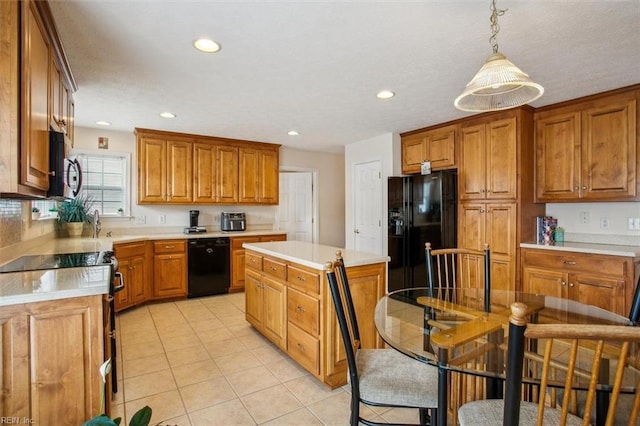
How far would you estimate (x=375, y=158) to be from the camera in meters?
4.85

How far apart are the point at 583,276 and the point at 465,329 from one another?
204cm

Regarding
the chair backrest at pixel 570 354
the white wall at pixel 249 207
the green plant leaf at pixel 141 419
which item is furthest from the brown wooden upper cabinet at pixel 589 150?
the green plant leaf at pixel 141 419

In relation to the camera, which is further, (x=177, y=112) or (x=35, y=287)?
(x=177, y=112)

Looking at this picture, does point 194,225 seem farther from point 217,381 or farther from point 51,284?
point 51,284

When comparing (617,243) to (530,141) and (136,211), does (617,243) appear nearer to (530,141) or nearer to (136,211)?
(530,141)

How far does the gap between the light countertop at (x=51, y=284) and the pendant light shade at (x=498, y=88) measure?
2.06 m

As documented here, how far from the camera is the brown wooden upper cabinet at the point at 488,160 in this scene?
3396 millimetres

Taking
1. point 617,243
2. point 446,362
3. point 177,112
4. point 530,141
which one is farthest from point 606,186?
point 177,112

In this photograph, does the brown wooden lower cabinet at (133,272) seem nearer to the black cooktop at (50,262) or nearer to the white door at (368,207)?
the black cooktop at (50,262)

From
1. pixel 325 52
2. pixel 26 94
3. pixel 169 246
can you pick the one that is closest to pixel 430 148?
pixel 325 52

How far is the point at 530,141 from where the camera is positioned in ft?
11.3

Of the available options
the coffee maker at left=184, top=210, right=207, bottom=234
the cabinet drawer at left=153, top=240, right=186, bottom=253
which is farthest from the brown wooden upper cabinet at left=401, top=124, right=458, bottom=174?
the cabinet drawer at left=153, top=240, right=186, bottom=253

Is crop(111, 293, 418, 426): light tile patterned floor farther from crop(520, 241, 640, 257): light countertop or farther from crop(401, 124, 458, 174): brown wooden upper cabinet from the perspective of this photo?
crop(401, 124, 458, 174): brown wooden upper cabinet

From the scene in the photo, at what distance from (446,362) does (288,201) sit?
4.89 meters
